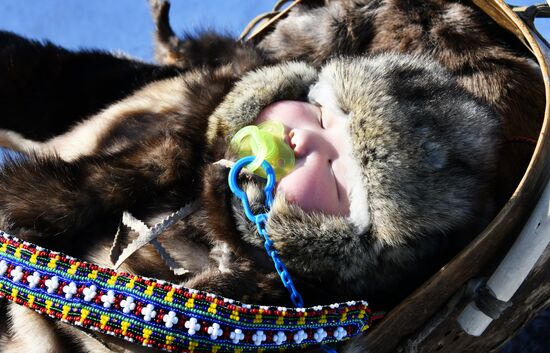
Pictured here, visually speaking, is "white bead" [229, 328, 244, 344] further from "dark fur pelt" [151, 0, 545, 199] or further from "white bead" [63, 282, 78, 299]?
"dark fur pelt" [151, 0, 545, 199]

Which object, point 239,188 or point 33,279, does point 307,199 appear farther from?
point 33,279

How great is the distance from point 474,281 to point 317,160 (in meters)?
0.30

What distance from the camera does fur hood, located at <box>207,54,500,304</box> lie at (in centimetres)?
73

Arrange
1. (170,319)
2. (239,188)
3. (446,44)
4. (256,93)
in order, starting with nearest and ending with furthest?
1. (170,319)
2. (239,188)
3. (256,93)
4. (446,44)

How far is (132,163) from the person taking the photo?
2.72ft

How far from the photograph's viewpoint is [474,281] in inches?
31.8

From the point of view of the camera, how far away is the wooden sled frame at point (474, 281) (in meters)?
0.75

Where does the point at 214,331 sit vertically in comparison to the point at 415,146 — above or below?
below

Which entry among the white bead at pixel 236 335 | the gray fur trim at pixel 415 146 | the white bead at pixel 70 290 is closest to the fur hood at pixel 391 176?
the gray fur trim at pixel 415 146

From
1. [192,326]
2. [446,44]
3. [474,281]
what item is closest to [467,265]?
[474,281]

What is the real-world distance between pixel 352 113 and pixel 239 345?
1.22 feet

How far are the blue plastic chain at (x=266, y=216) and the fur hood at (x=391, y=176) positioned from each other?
0.01m

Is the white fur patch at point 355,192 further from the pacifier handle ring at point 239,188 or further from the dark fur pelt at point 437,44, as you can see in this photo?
the dark fur pelt at point 437,44

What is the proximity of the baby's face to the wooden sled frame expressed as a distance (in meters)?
0.17
